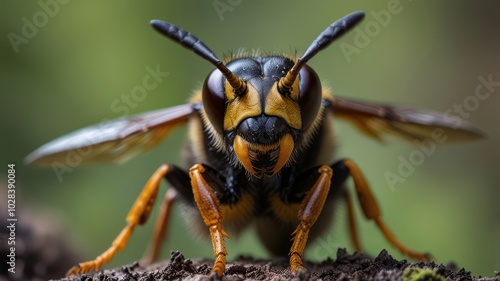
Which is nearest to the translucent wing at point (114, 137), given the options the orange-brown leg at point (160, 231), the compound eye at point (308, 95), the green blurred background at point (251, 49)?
the orange-brown leg at point (160, 231)

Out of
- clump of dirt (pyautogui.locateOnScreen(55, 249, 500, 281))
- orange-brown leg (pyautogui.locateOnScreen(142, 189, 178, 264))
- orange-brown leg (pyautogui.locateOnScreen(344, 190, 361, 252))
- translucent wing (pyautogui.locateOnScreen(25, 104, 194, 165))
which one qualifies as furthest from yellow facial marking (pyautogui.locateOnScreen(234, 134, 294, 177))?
orange-brown leg (pyautogui.locateOnScreen(344, 190, 361, 252))

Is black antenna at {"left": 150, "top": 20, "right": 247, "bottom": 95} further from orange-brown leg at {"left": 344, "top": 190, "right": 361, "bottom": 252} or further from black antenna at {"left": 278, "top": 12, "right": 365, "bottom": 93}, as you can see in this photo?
orange-brown leg at {"left": 344, "top": 190, "right": 361, "bottom": 252}

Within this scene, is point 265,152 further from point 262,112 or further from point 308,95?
point 308,95

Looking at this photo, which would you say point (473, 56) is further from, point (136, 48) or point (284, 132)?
point (284, 132)

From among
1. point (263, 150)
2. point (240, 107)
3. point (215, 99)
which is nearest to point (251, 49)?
point (215, 99)

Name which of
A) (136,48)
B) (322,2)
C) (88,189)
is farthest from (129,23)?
(322,2)

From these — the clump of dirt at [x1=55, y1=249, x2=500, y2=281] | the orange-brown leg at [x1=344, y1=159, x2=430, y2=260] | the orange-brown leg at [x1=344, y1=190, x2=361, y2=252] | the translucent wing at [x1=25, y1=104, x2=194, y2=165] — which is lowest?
the orange-brown leg at [x1=344, y1=190, x2=361, y2=252]
